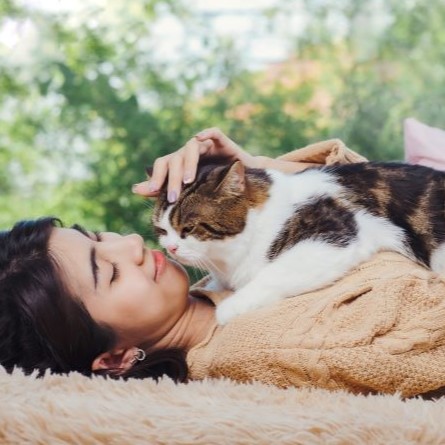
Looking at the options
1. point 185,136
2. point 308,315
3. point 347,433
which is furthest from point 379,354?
point 185,136

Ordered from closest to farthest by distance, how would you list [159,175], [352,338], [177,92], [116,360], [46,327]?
[352,338] < [46,327] < [116,360] < [159,175] < [177,92]

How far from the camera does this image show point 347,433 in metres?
0.85

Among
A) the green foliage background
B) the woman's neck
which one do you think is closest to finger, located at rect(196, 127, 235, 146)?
the woman's neck

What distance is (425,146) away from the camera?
1.79 metres

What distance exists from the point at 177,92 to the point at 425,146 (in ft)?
7.92

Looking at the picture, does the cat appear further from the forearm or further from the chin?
the forearm

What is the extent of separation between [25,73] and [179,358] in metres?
2.99

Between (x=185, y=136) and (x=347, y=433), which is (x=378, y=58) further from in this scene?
(x=347, y=433)

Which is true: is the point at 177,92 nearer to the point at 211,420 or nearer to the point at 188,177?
the point at 188,177

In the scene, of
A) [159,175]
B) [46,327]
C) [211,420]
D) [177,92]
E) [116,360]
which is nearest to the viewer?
[211,420]

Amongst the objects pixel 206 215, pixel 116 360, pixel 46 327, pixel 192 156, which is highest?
pixel 192 156

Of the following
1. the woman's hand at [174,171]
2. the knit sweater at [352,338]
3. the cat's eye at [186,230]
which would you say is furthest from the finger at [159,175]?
the knit sweater at [352,338]

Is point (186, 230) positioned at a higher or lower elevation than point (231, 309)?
higher

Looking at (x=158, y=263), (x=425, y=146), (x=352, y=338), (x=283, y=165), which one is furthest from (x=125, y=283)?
(x=425, y=146)
